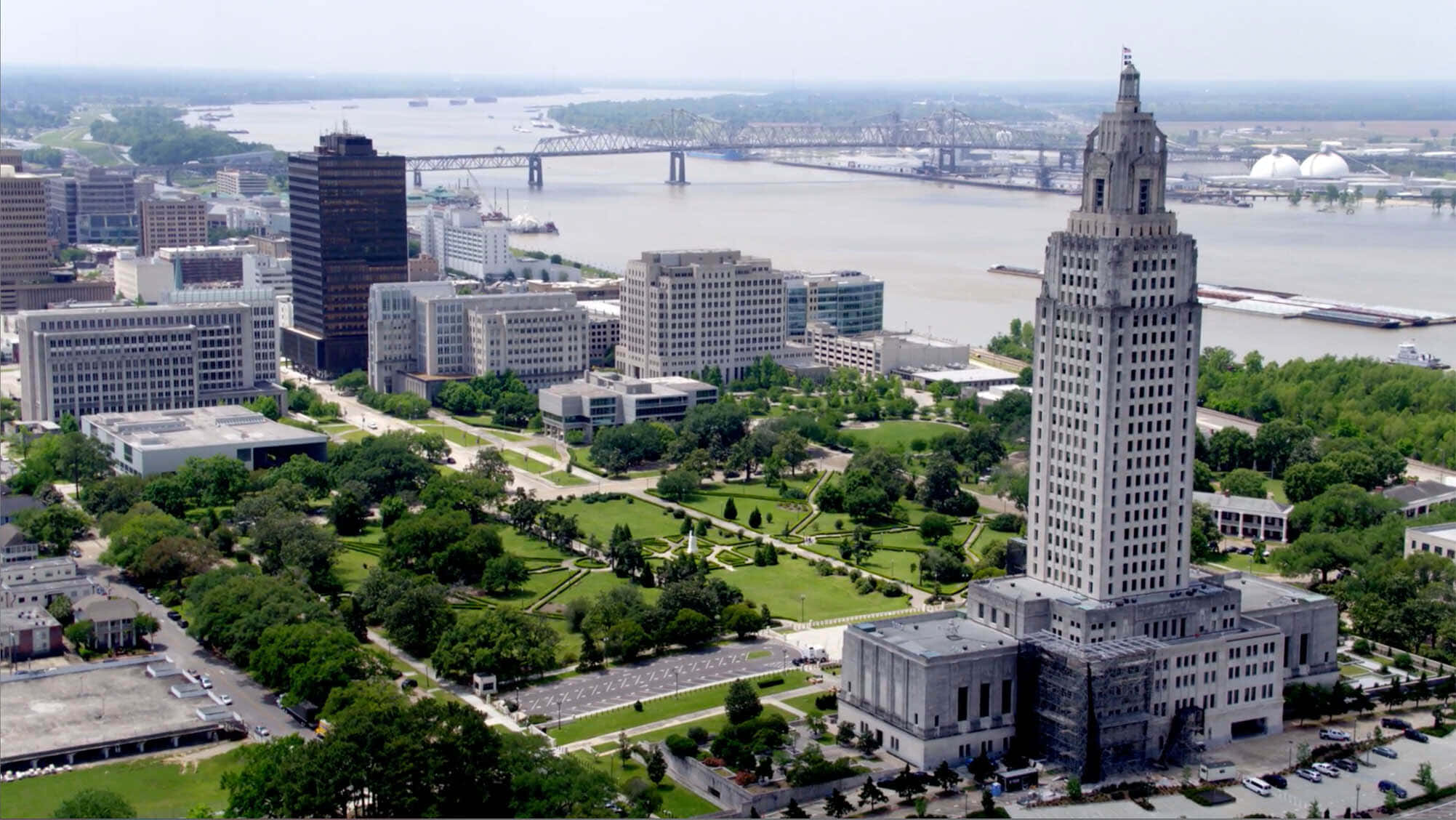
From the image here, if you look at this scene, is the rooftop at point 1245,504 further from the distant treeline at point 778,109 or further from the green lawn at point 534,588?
the distant treeline at point 778,109

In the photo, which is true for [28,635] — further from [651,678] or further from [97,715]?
[651,678]

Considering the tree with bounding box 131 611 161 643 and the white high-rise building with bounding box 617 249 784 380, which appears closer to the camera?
the tree with bounding box 131 611 161 643

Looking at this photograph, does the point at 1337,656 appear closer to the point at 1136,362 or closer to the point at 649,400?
the point at 1136,362

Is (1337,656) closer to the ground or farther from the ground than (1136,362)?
closer to the ground

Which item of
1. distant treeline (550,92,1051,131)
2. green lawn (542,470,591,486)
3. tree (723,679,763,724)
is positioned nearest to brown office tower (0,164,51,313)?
green lawn (542,470,591,486)

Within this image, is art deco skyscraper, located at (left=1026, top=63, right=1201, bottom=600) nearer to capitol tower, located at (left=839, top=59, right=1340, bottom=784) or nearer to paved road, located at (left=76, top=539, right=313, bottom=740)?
capitol tower, located at (left=839, top=59, right=1340, bottom=784)

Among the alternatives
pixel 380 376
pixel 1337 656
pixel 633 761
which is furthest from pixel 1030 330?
pixel 633 761
